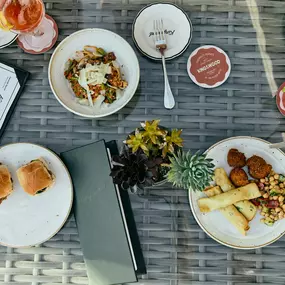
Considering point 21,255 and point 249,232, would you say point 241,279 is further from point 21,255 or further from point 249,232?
point 21,255

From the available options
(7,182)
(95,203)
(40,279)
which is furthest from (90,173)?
(40,279)

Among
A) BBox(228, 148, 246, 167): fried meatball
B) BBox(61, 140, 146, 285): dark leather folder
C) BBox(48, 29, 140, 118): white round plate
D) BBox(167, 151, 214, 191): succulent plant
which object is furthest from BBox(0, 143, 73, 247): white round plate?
BBox(228, 148, 246, 167): fried meatball

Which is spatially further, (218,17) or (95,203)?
(218,17)

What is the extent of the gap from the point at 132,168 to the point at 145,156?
0.04 metres

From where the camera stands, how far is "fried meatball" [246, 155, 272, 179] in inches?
44.8

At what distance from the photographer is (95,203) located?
1.14 m

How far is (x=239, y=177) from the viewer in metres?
1.15

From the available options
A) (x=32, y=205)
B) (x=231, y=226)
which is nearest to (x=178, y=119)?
(x=231, y=226)

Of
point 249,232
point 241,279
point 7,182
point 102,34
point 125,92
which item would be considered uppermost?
point 102,34

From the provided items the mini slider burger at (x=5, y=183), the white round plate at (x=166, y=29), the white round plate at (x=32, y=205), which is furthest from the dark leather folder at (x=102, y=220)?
the white round plate at (x=166, y=29)

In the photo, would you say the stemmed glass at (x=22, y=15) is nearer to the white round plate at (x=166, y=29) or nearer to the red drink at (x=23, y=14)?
the red drink at (x=23, y=14)

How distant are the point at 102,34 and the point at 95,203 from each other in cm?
43

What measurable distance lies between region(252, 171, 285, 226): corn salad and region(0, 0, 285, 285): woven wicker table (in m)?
0.09

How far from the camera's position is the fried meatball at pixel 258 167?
1139 millimetres
